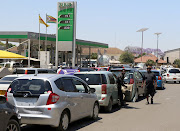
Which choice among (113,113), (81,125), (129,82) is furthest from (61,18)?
(81,125)

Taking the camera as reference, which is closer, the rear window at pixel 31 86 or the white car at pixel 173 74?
the rear window at pixel 31 86

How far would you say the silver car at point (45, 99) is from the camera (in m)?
8.20

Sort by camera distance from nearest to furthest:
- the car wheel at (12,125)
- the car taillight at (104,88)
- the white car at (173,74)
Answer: the car wheel at (12,125)
the car taillight at (104,88)
the white car at (173,74)

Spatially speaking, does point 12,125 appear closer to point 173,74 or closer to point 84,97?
point 84,97

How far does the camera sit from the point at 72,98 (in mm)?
9102

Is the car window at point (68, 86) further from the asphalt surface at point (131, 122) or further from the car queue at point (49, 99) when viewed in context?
the asphalt surface at point (131, 122)

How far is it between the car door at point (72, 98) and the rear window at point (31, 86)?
Result: 2.18 ft

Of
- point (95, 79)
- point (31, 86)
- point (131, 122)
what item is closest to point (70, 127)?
point (31, 86)

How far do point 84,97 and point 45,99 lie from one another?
2057 millimetres

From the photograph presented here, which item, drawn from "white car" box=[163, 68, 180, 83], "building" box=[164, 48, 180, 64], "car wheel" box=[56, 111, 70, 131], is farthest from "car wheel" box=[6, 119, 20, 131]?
"building" box=[164, 48, 180, 64]

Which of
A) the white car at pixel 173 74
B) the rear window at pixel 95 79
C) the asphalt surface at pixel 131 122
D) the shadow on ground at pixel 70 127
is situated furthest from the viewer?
the white car at pixel 173 74

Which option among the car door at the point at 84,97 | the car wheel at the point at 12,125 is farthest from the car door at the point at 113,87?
the car wheel at the point at 12,125

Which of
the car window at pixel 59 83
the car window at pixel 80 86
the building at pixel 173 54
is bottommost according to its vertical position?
the car window at pixel 80 86

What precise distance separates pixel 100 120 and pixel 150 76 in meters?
5.65
